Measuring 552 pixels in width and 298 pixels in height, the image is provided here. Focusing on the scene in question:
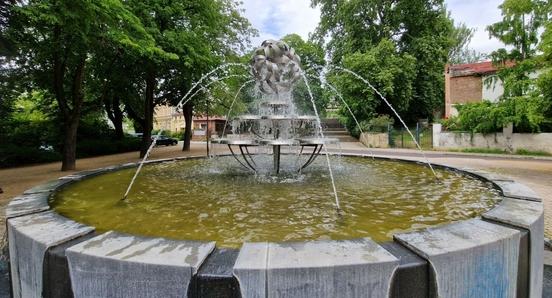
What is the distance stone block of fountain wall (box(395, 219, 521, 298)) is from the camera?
232cm

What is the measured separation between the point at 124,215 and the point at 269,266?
8.21 ft

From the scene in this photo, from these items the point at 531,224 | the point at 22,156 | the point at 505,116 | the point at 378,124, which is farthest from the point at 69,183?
the point at 378,124

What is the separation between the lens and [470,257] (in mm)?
2408

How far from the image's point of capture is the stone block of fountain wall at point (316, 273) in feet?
6.89

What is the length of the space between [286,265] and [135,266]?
965mm

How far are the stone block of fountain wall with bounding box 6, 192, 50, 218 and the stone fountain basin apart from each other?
1.61 ft

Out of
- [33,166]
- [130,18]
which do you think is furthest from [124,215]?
[33,166]

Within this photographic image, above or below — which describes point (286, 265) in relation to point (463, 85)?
below

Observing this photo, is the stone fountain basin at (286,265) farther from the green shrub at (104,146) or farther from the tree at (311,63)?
the tree at (311,63)

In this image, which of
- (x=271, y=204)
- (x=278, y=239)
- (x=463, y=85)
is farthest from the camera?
(x=463, y=85)

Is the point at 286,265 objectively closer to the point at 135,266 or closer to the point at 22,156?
the point at 135,266

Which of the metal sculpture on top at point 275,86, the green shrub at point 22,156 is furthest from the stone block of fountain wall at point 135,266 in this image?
the green shrub at point 22,156

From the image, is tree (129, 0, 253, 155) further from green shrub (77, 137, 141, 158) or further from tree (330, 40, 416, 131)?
tree (330, 40, 416, 131)

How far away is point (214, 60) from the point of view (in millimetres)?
17656
